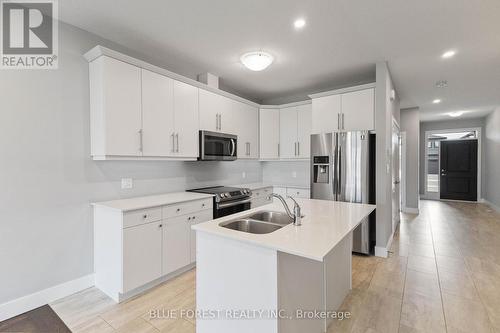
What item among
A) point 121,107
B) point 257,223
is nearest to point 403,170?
point 257,223

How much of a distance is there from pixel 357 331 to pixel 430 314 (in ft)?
2.42

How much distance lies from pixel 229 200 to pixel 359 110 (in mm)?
2273

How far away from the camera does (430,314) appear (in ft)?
6.68

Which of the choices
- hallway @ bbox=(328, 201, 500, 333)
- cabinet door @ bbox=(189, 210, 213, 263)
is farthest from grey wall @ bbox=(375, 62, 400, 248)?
cabinet door @ bbox=(189, 210, 213, 263)

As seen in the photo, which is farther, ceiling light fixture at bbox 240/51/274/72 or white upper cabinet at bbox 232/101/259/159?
white upper cabinet at bbox 232/101/259/159

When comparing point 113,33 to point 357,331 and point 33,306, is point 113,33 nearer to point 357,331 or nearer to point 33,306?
point 33,306

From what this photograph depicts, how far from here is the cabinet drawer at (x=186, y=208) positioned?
2.55 m

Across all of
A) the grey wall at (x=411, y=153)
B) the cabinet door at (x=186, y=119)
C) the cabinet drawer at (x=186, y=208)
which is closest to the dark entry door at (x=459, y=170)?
the grey wall at (x=411, y=153)

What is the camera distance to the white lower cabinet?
2.21 m

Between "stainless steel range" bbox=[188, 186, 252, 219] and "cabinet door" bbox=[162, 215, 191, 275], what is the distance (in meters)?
0.46

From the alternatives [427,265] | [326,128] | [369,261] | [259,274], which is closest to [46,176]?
[259,274]

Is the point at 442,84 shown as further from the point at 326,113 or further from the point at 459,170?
the point at 459,170

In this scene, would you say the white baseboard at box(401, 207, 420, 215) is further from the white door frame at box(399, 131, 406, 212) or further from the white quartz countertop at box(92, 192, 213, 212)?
the white quartz countertop at box(92, 192, 213, 212)

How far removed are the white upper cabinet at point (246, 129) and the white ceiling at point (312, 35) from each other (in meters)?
0.52
